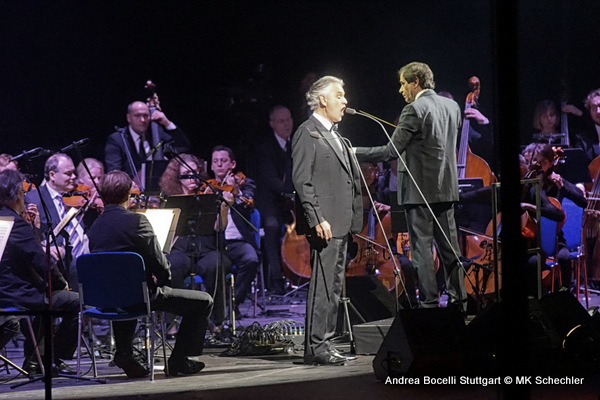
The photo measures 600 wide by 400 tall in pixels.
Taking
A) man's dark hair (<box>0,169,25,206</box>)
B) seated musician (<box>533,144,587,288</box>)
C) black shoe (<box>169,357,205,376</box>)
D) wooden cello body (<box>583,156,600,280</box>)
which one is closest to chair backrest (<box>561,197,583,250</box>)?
seated musician (<box>533,144,587,288</box>)

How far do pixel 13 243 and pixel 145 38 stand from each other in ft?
16.8

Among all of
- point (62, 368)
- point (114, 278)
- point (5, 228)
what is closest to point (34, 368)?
point (62, 368)

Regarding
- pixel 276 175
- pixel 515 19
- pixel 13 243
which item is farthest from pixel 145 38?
pixel 515 19

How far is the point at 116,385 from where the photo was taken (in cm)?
449

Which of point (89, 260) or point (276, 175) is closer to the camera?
point (89, 260)

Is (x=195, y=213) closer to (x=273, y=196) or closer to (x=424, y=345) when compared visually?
(x=273, y=196)

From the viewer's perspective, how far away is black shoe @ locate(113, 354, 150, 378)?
4.74 meters

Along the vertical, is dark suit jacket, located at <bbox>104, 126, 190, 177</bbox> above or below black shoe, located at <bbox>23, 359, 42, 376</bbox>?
above

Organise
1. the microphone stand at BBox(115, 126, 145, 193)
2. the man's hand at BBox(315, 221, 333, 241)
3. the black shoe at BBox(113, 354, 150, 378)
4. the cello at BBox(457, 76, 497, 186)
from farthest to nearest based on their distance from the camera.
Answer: the microphone stand at BBox(115, 126, 145, 193)
the cello at BBox(457, 76, 497, 186)
the black shoe at BBox(113, 354, 150, 378)
the man's hand at BBox(315, 221, 333, 241)

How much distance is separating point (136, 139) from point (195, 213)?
2.39 meters

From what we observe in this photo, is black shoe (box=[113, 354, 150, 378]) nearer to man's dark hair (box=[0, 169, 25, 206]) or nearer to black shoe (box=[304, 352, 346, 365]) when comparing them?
black shoe (box=[304, 352, 346, 365])

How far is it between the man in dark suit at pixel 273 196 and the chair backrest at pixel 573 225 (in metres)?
3.33

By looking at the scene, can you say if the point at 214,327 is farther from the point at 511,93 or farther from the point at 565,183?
the point at 511,93

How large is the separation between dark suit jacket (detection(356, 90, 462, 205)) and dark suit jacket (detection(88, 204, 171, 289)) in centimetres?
152
